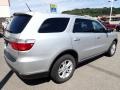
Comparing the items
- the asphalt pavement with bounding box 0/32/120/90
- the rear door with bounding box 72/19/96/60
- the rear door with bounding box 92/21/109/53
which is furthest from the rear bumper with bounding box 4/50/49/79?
the rear door with bounding box 92/21/109/53

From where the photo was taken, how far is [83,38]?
491cm

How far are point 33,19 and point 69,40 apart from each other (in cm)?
110

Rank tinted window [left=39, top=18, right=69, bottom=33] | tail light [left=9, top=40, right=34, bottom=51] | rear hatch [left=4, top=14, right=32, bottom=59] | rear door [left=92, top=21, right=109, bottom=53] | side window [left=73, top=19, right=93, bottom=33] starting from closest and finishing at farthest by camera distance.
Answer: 1. tail light [left=9, top=40, right=34, bottom=51]
2. rear hatch [left=4, top=14, right=32, bottom=59]
3. tinted window [left=39, top=18, right=69, bottom=33]
4. side window [left=73, top=19, right=93, bottom=33]
5. rear door [left=92, top=21, right=109, bottom=53]

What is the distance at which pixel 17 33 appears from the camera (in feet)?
12.7

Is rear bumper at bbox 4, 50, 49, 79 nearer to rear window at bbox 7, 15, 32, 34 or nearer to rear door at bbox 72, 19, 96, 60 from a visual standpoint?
rear window at bbox 7, 15, 32, 34

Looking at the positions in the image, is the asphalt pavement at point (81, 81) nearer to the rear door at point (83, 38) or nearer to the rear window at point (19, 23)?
the rear door at point (83, 38)

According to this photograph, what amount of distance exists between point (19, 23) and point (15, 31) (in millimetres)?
221

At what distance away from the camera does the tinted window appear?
4.00m

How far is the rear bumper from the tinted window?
27.9 inches

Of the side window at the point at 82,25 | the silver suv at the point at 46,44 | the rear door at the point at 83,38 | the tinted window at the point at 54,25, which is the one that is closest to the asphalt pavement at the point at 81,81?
the silver suv at the point at 46,44

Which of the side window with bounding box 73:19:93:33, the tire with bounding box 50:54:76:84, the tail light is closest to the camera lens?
the tail light

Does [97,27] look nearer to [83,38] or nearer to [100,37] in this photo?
[100,37]

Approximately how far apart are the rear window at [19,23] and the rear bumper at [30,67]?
690 mm

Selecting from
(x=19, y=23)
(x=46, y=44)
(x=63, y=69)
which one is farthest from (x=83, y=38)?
(x=19, y=23)
